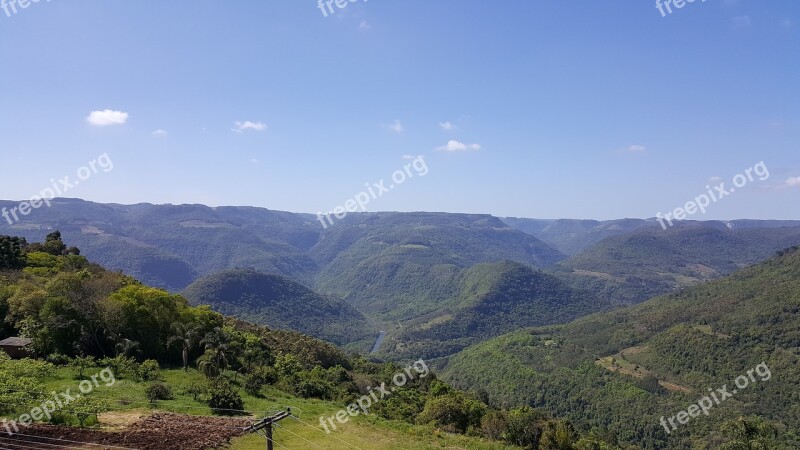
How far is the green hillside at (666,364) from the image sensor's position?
A: 98.1 metres

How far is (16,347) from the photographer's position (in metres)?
38.8

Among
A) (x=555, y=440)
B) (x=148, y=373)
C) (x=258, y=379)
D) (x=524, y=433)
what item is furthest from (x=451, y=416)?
(x=148, y=373)

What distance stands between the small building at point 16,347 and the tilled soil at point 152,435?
18481mm

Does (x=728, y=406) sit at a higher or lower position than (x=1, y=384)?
lower

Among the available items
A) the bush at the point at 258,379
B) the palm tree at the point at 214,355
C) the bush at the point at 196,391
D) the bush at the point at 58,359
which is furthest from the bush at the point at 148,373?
the bush at the point at 258,379

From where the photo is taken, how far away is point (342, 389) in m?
52.1

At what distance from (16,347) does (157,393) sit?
15920 millimetres

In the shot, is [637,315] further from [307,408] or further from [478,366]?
[307,408]

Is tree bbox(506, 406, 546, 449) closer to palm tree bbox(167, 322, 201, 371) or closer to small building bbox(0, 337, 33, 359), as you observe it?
palm tree bbox(167, 322, 201, 371)

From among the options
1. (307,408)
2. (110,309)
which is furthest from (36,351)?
(307,408)

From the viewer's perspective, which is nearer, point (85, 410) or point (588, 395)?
point (85, 410)

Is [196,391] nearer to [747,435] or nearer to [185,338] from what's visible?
[185,338]

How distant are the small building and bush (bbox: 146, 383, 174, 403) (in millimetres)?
14223

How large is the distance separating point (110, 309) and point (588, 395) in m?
115
